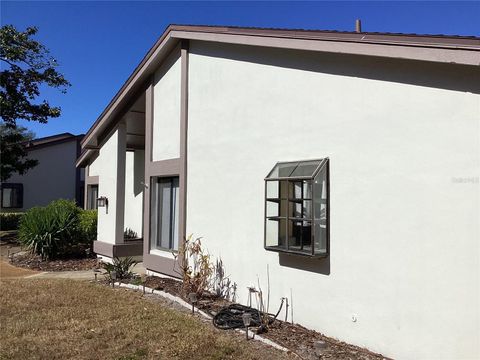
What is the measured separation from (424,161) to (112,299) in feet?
19.6

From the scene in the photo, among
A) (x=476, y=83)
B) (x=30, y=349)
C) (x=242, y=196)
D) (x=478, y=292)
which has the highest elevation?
(x=476, y=83)

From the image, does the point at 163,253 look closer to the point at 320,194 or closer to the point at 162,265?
the point at 162,265

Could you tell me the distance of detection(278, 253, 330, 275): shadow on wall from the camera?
5.99 meters

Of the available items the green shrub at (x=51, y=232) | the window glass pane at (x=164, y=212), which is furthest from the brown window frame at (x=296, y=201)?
the green shrub at (x=51, y=232)

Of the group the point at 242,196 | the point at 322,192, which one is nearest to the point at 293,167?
the point at 322,192

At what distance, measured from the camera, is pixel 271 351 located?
5375mm

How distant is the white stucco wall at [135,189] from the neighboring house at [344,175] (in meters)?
6.93

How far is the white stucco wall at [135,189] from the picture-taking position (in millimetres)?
16172

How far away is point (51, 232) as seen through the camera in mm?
13719

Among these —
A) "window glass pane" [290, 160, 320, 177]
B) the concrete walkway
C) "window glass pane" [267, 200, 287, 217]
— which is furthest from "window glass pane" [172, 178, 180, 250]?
"window glass pane" [290, 160, 320, 177]

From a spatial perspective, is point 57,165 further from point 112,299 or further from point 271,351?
point 271,351

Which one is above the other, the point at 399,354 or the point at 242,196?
the point at 242,196

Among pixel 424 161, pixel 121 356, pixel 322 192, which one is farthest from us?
pixel 322 192

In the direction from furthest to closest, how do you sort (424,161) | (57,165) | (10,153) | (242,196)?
(57,165) → (10,153) → (242,196) → (424,161)
